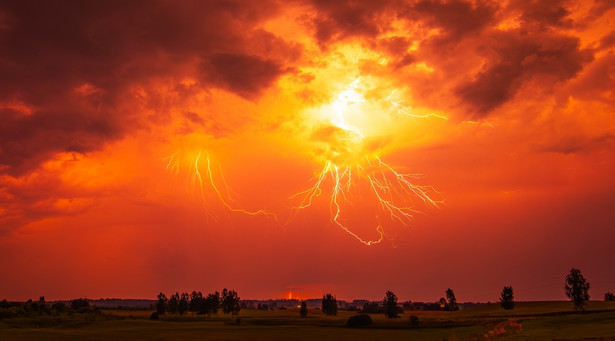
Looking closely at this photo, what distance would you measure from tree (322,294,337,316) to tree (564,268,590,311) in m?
73.3

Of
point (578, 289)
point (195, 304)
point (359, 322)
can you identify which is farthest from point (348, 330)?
point (195, 304)

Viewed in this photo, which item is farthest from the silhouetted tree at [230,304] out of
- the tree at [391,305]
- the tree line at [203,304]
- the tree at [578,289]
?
the tree at [578,289]

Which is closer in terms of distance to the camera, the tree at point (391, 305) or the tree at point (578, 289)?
the tree at point (578, 289)

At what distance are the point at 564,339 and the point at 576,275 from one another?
77707 millimetres

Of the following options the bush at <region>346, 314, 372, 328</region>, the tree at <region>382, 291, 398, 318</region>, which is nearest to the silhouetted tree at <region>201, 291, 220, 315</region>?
the tree at <region>382, 291, 398, 318</region>

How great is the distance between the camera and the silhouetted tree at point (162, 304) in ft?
534

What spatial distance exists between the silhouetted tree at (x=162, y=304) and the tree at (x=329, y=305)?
195ft

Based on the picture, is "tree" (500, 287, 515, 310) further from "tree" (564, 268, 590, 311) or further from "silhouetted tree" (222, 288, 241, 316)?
"silhouetted tree" (222, 288, 241, 316)

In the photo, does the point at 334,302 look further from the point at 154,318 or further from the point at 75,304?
the point at 75,304

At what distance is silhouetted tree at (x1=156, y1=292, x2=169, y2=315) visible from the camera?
534 feet

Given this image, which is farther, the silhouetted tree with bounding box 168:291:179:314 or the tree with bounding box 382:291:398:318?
the silhouetted tree with bounding box 168:291:179:314

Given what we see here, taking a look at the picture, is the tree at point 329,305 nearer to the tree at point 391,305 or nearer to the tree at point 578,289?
the tree at point 391,305

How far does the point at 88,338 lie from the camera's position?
53.0m

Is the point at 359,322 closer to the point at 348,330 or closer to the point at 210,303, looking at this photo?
the point at 348,330
